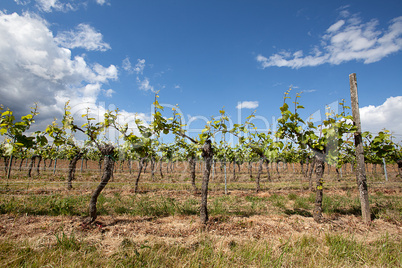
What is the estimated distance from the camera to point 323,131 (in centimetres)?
488

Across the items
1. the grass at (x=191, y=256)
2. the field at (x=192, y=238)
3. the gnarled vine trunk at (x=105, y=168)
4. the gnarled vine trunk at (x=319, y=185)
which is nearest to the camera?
the grass at (x=191, y=256)

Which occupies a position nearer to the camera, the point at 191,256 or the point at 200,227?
the point at 191,256

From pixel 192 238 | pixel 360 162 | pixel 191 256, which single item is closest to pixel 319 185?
pixel 360 162

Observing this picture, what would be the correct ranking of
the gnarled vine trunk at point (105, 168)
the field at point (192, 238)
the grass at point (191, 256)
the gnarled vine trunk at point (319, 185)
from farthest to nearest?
the gnarled vine trunk at point (319, 185), the gnarled vine trunk at point (105, 168), the field at point (192, 238), the grass at point (191, 256)

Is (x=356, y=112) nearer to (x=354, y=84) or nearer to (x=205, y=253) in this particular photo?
(x=354, y=84)

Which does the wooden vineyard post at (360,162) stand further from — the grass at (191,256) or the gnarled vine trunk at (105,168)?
the gnarled vine trunk at (105,168)

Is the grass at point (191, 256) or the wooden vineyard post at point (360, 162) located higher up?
the wooden vineyard post at point (360, 162)

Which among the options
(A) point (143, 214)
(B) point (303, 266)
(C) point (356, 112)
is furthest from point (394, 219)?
(A) point (143, 214)

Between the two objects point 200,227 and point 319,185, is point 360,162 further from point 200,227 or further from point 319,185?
point 200,227

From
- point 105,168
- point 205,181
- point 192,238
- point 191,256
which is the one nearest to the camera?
point 191,256

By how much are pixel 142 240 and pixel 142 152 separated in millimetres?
2088

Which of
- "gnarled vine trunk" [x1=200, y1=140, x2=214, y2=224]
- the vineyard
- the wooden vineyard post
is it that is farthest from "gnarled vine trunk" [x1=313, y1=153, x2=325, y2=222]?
"gnarled vine trunk" [x1=200, y1=140, x2=214, y2=224]

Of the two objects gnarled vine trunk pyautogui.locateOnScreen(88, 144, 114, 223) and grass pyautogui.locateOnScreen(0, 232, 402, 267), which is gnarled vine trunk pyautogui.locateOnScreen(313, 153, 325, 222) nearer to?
grass pyautogui.locateOnScreen(0, 232, 402, 267)

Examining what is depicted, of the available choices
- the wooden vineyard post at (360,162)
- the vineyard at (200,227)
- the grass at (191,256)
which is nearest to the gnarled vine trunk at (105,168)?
the vineyard at (200,227)
